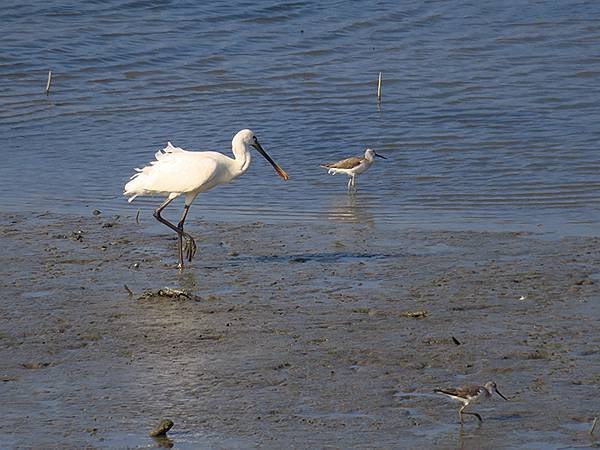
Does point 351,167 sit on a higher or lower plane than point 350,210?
higher

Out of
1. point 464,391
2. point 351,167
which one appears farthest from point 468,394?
point 351,167

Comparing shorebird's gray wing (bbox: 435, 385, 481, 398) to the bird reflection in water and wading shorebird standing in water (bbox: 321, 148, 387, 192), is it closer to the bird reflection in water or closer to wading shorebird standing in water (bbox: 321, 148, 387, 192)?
the bird reflection in water

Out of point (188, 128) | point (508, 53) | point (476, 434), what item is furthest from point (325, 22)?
point (476, 434)

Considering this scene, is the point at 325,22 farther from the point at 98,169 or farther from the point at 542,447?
the point at 542,447

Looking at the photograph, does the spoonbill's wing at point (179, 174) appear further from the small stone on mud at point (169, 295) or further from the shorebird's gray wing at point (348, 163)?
the shorebird's gray wing at point (348, 163)

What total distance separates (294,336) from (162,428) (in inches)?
76.1

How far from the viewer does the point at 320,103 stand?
62.3 feet

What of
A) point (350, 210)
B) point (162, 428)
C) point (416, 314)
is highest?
point (162, 428)

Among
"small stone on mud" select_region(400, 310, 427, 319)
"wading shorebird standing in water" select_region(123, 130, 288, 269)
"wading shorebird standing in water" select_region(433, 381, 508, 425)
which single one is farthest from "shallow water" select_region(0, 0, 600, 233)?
"wading shorebird standing in water" select_region(433, 381, 508, 425)

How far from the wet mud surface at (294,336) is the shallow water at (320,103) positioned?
4.74 ft

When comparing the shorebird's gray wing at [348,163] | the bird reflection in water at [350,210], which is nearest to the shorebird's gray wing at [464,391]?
the bird reflection in water at [350,210]

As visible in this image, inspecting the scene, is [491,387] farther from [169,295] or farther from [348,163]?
[348,163]

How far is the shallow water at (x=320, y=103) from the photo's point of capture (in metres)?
13.0

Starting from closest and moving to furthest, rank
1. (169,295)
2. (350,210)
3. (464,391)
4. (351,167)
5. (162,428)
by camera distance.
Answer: (162,428) < (464,391) < (169,295) < (350,210) < (351,167)
